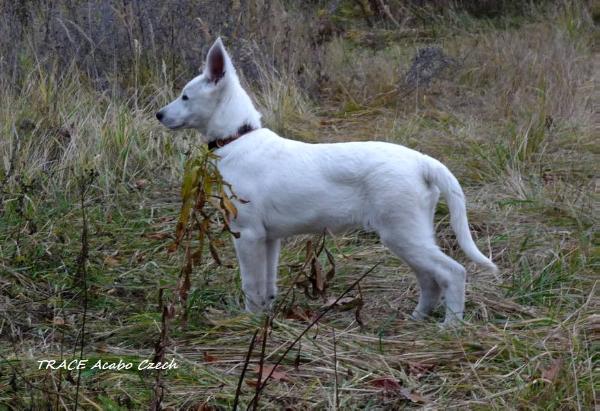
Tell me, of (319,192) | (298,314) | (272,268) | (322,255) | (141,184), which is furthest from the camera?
(141,184)

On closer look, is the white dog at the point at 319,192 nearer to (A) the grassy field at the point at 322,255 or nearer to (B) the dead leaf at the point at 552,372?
(A) the grassy field at the point at 322,255

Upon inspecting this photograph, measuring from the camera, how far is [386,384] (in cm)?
323

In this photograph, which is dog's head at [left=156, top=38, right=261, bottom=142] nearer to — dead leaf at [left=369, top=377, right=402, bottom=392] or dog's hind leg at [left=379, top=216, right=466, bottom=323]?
dog's hind leg at [left=379, top=216, right=466, bottom=323]

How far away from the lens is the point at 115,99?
6.61m

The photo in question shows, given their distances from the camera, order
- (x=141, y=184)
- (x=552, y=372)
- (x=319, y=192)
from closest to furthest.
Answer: (x=552, y=372), (x=319, y=192), (x=141, y=184)

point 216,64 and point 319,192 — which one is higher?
point 216,64

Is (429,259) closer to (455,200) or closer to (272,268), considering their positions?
(455,200)

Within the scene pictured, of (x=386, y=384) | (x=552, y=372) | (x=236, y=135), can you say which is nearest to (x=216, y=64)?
(x=236, y=135)

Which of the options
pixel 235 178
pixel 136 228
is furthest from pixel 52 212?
pixel 235 178

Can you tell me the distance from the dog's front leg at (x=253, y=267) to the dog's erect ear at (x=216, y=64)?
805 mm

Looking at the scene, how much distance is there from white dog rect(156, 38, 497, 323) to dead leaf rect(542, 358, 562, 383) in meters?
0.73

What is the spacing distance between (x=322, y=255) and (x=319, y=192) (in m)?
0.70

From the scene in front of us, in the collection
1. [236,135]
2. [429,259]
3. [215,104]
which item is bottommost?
[429,259]

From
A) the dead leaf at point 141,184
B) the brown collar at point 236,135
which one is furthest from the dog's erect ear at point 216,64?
the dead leaf at point 141,184
